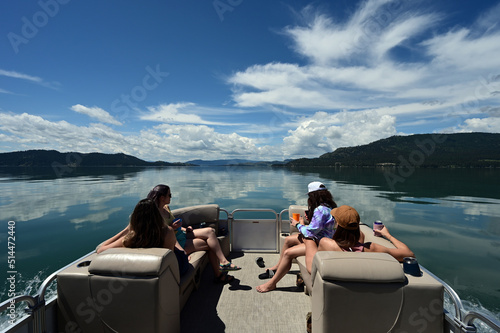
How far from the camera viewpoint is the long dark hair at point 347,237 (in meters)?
2.47

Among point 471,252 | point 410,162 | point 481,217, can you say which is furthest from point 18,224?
point 410,162

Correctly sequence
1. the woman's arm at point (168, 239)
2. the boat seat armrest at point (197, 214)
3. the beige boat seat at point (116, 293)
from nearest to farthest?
the beige boat seat at point (116, 293)
the woman's arm at point (168, 239)
the boat seat armrest at point (197, 214)

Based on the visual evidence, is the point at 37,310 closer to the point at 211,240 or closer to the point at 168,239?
the point at 168,239

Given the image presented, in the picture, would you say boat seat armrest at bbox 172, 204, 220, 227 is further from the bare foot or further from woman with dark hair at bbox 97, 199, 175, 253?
woman with dark hair at bbox 97, 199, 175, 253

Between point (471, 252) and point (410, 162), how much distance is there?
→ 163016 millimetres

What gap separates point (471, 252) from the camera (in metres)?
11.3

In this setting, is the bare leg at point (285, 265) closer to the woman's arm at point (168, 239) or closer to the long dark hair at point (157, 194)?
the woman's arm at point (168, 239)

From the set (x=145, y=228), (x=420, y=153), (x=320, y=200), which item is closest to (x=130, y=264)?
(x=145, y=228)

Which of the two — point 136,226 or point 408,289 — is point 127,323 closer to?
point 136,226

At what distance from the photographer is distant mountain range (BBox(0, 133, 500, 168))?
402 ft

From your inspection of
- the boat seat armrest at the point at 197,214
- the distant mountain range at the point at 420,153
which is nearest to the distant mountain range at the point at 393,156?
the distant mountain range at the point at 420,153

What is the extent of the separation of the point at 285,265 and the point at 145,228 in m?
2.06

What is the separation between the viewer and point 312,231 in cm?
317

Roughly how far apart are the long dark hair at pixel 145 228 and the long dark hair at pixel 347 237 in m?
1.84
